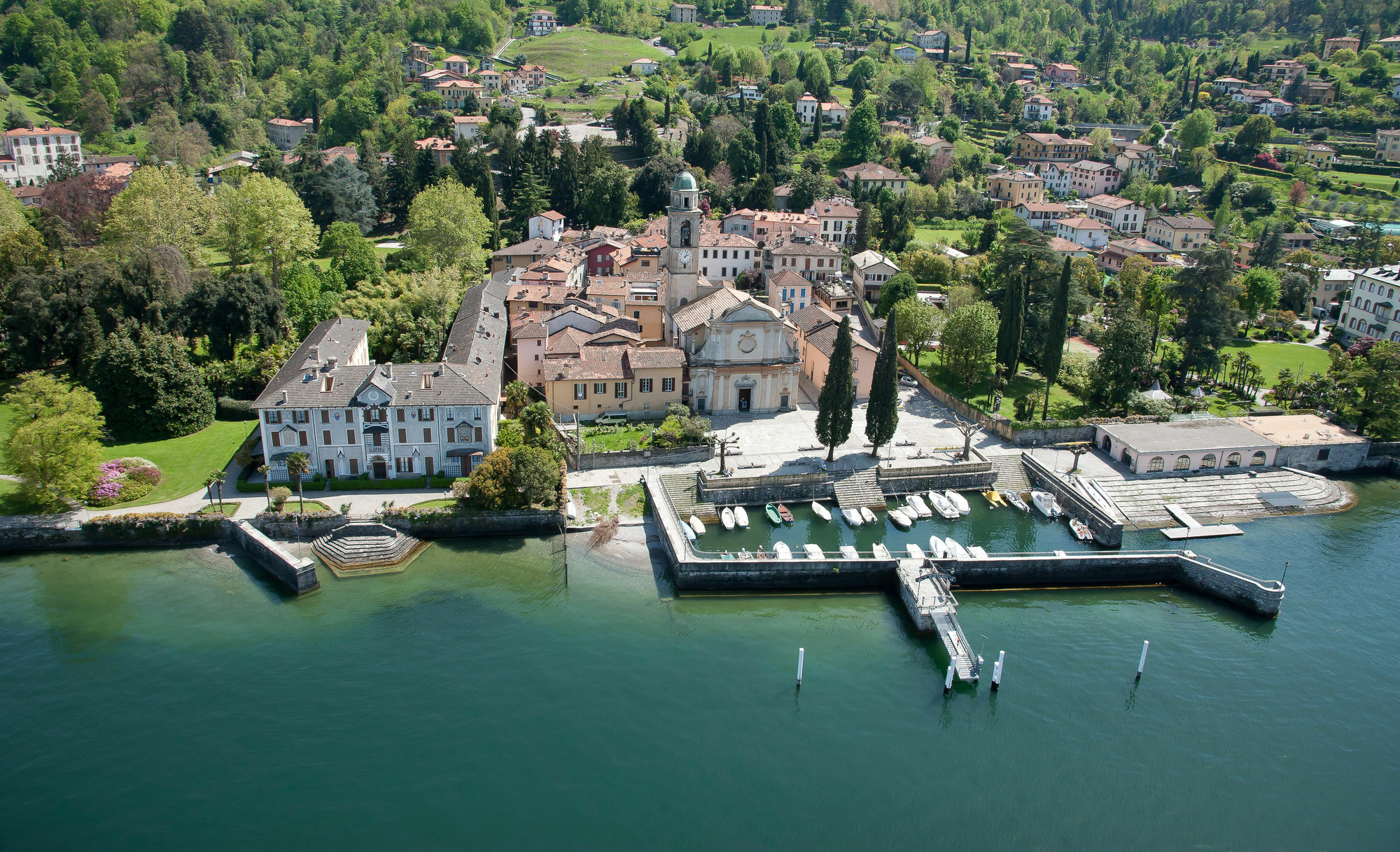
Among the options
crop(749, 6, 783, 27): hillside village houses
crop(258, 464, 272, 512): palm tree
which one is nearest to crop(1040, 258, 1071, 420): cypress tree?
crop(258, 464, 272, 512): palm tree

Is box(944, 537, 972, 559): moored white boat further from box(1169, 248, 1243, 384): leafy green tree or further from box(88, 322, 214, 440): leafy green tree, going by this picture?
box(88, 322, 214, 440): leafy green tree

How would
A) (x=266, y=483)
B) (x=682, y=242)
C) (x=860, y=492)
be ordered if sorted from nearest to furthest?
(x=266, y=483)
(x=860, y=492)
(x=682, y=242)

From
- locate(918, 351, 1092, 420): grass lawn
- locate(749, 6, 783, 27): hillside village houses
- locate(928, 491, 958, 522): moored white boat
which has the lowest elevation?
locate(928, 491, 958, 522): moored white boat

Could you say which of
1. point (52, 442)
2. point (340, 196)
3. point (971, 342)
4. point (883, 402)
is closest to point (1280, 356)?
point (971, 342)

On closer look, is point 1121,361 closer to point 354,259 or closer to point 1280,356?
point 1280,356

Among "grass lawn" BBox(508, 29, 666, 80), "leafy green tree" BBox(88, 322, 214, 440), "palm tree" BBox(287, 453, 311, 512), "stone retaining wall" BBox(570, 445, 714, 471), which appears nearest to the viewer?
"palm tree" BBox(287, 453, 311, 512)

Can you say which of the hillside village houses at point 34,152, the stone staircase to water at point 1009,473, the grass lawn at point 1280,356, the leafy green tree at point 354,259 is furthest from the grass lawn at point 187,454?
the hillside village houses at point 34,152

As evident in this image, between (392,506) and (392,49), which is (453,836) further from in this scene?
(392,49)
